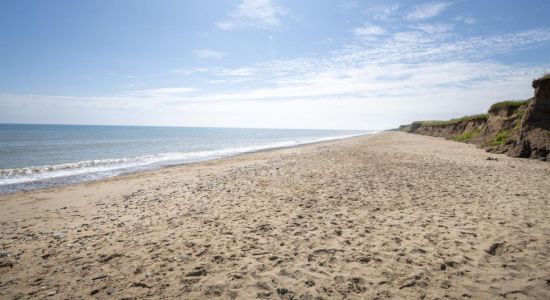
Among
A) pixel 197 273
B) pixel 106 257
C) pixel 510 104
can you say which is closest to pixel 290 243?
pixel 197 273

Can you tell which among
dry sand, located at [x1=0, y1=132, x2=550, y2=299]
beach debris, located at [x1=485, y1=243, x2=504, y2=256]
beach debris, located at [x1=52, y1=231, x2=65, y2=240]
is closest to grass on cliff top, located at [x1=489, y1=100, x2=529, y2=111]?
dry sand, located at [x1=0, y1=132, x2=550, y2=299]

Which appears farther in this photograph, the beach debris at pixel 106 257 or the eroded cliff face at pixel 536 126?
the eroded cliff face at pixel 536 126

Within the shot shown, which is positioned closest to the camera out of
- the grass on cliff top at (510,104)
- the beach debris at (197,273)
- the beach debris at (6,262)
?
the beach debris at (197,273)

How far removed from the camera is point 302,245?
19.8ft

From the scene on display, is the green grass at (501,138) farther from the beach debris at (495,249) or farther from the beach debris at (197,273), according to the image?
the beach debris at (197,273)

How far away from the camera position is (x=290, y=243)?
6.18 m

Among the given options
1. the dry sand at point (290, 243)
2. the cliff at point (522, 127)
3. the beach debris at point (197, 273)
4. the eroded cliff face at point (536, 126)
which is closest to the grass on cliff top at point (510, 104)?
the cliff at point (522, 127)

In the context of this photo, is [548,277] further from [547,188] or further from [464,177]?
[464,177]

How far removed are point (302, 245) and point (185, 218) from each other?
4194 millimetres

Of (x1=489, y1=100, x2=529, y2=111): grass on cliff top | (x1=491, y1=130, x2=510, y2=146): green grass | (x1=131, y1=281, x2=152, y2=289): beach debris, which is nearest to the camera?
(x1=131, y1=281, x2=152, y2=289): beach debris

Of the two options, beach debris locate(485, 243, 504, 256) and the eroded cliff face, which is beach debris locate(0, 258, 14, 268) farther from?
the eroded cliff face

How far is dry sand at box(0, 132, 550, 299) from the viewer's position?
4559 mm

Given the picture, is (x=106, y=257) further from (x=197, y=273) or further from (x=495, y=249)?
(x=495, y=249)

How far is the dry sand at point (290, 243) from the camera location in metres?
4.56
